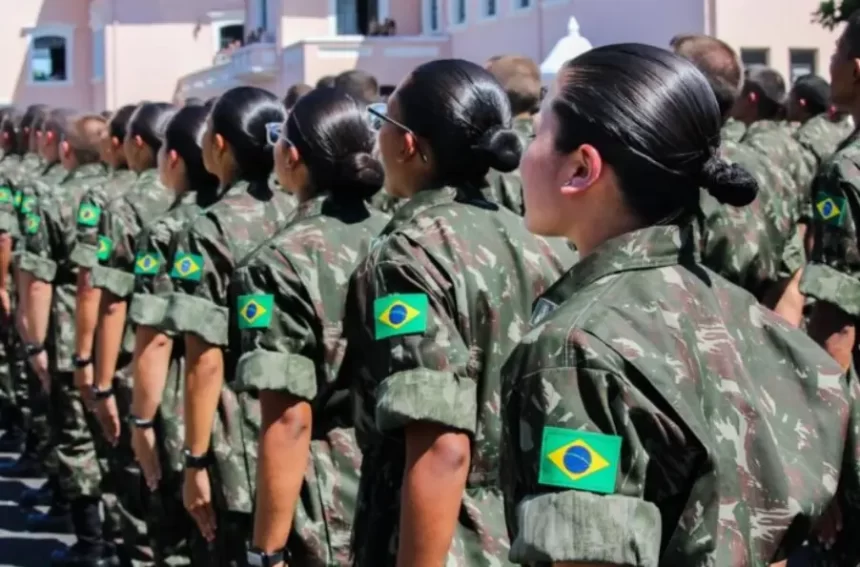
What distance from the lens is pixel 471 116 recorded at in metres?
3.40

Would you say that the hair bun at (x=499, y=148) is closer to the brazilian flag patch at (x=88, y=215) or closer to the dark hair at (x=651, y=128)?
the dark hair at (x=651, y=128)

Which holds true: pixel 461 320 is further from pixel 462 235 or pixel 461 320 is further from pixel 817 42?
pixel 817 42

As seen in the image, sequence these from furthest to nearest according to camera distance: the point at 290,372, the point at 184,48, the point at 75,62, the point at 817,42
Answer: the point at 75,62
the point at 184,48
the point at 817,42
the point at 290,372

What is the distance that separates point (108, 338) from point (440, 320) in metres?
3.86

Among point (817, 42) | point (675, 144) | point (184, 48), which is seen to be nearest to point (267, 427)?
point (675, 144)

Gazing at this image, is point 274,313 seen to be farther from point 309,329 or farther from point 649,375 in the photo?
point 649,375

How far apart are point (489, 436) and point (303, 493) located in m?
0.89

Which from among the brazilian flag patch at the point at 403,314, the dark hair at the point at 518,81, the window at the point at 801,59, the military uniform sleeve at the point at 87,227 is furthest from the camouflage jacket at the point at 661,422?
the window at the point at 801,59

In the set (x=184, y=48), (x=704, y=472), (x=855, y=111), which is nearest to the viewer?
(x=704, y=472)

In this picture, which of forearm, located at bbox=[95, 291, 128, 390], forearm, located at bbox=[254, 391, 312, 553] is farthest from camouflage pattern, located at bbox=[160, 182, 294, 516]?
forearm, located at bbox=[95, 291, 128, 390]

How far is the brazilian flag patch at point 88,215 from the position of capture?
24.7ft

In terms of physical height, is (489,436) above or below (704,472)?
below

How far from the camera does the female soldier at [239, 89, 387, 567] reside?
12.6 feet

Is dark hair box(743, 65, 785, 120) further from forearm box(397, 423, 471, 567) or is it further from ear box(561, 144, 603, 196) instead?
ear box(561, 144, 603, 196)
